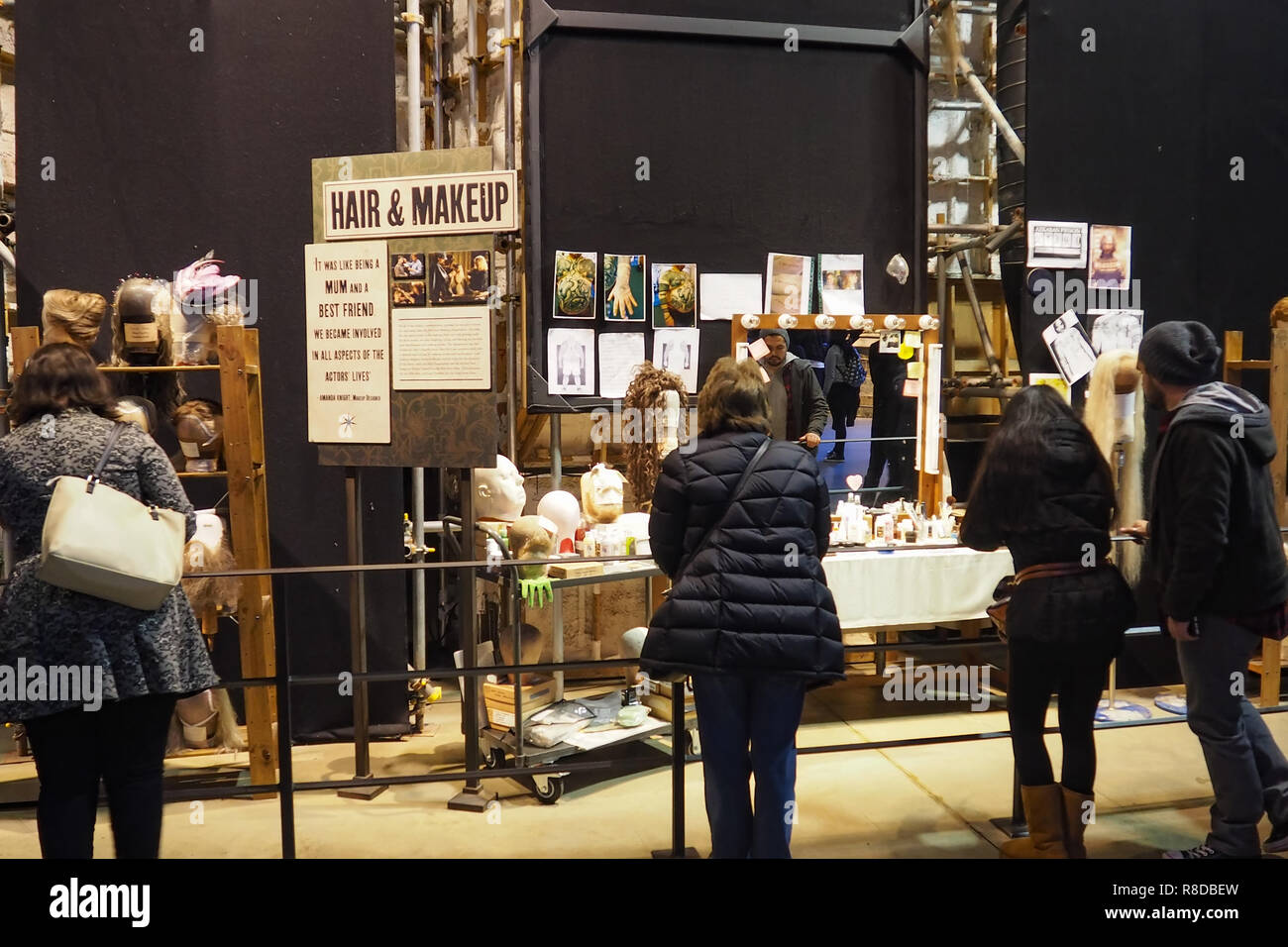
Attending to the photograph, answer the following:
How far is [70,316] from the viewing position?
418 cm

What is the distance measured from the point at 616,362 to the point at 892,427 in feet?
4.61

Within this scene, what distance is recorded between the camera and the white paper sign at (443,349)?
156 inches

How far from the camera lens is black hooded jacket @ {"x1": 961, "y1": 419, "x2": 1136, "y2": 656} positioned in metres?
3.04

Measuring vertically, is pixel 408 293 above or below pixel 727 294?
below

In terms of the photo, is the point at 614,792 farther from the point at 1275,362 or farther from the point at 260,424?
the point at 1275,362

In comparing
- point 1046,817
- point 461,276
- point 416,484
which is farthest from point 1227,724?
point 416,484

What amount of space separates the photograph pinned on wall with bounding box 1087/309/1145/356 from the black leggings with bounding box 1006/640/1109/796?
2908 mm

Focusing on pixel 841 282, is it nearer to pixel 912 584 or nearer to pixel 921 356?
pixel 921 356

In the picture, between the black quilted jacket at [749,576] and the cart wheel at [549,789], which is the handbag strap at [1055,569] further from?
the cart wheel at [549,789]

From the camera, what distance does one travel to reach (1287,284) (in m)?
5.75

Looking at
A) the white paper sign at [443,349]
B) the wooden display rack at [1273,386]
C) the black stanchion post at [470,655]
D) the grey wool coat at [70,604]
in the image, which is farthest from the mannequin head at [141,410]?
the wooden display rack at [1273,386]

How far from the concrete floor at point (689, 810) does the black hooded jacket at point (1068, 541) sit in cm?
99

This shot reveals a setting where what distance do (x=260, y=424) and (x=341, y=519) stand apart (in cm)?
65

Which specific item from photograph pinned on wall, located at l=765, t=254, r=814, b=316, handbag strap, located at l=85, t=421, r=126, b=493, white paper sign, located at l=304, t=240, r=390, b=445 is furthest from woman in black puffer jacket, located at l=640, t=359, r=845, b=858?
photograph pinned on wall, located at l=765, t=254, r=814, b=316
